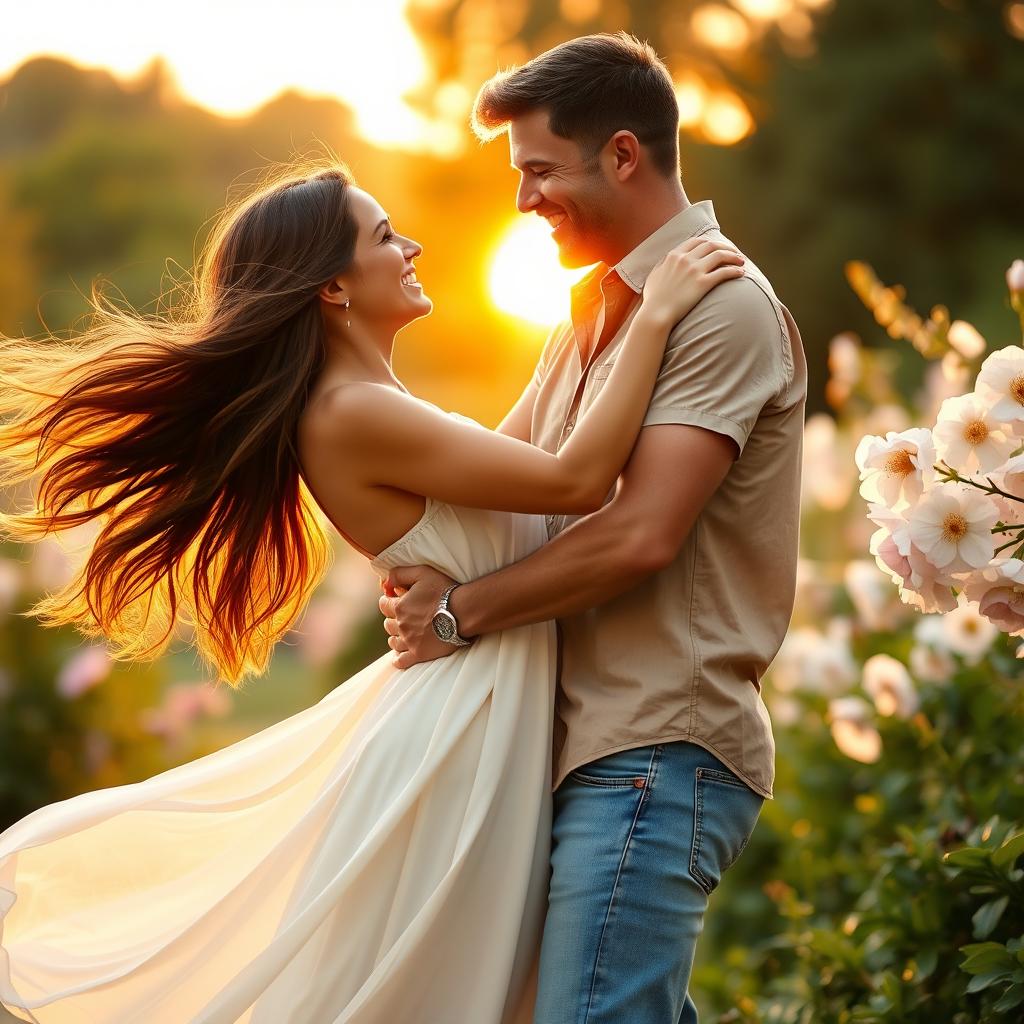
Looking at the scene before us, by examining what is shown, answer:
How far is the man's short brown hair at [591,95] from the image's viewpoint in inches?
115

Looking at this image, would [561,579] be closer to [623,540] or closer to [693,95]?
[623,540]

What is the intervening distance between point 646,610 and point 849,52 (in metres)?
20.8

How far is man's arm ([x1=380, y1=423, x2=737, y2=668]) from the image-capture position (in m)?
2.59

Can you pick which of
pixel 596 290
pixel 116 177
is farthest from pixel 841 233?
pixel 116 177

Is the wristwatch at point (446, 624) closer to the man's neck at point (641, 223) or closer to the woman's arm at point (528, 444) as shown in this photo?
the woman's arm at point (528, 444)

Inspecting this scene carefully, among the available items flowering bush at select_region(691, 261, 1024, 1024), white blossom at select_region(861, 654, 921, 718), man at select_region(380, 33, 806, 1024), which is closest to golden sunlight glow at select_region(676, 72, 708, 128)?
flowering bush at select_region(691, 261, 1024, 1024)

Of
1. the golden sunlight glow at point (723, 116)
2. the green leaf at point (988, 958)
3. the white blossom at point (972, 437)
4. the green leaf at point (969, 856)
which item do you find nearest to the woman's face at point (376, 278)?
the white blossom at point (972, 437)

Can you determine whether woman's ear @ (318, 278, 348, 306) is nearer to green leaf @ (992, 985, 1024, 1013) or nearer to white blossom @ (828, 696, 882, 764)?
green leaf @ (992, 985, 1024, 1013)

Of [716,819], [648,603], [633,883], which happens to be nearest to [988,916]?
[716,819]

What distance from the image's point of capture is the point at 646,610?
2.70 meters

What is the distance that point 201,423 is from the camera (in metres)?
3.01

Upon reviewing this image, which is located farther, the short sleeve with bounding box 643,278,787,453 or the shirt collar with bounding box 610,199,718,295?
the shirt collar with bounding box 610,199,718,295

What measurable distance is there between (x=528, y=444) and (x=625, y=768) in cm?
67

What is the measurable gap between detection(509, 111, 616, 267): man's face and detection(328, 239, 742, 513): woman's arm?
236 mm
